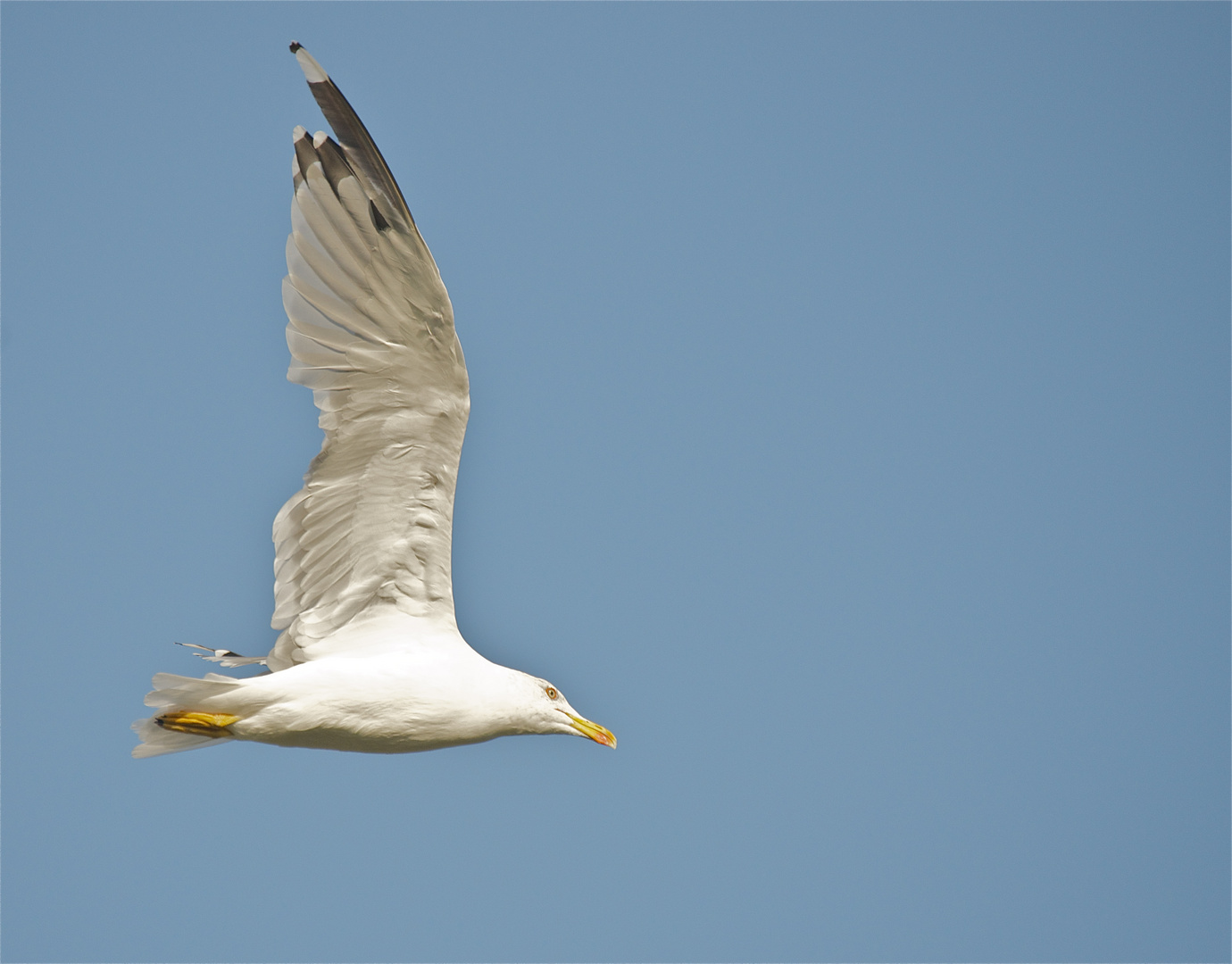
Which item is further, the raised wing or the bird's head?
the bird's head

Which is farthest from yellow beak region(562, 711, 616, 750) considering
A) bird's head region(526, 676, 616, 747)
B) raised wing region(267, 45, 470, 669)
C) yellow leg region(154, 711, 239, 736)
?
yellow leg region(154, 711, 239, 736)

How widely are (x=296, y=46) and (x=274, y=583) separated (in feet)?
9.31

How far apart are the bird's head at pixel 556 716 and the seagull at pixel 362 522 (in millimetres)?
14

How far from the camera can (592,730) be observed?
7.59m

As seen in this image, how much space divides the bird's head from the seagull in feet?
0.05

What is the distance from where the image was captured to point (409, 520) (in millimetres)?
7227

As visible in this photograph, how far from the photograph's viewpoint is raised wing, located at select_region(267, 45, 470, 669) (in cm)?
677

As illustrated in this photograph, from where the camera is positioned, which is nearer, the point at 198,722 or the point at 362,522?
the point at 198,722

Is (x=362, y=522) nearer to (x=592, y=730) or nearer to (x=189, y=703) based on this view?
(x=189, y=703)

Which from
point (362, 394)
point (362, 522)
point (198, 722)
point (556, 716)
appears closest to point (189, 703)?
point (198, 722)

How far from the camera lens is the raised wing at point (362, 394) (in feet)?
22.2

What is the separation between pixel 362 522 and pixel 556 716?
1.52 metres

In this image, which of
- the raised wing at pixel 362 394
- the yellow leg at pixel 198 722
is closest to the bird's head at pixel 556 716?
the raised wing at pixel 362 394

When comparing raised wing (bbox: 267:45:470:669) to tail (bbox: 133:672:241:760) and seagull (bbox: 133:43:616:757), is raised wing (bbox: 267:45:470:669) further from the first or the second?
tail (bbox: 133:672:241:760)
